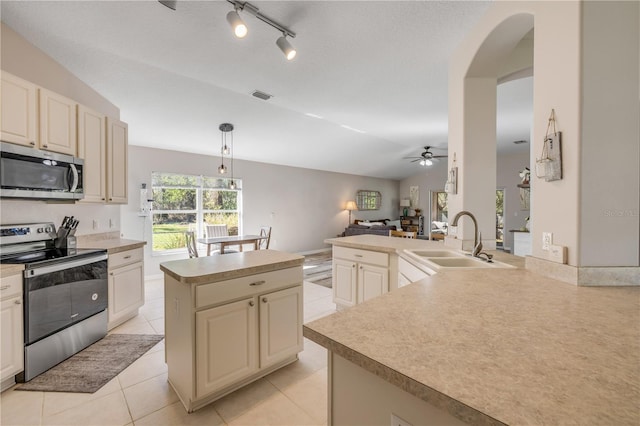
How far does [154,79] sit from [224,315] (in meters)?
3.07

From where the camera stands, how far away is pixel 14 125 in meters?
2.22

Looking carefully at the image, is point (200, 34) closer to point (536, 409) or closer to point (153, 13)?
point (153, 13)

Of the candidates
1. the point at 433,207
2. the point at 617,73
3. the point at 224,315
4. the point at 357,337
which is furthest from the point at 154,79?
Answer: the point at 433,207

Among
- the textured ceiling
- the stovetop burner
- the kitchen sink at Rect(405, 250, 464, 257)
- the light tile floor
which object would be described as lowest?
the light tile floor

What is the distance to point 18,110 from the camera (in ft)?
7.37

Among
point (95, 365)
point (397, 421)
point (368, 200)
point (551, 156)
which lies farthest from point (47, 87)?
point (368, 200)

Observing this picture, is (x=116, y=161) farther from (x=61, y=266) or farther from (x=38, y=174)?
(x=61, y=266)

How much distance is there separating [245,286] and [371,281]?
1.42 metres

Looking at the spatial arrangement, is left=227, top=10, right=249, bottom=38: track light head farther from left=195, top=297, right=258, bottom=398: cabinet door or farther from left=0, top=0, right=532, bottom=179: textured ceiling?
left=195, top=297, right=258, bottom=398: cabinet door

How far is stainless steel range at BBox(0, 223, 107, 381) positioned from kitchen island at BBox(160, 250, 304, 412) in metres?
1.02

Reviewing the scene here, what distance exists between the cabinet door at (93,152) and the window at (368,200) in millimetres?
7334

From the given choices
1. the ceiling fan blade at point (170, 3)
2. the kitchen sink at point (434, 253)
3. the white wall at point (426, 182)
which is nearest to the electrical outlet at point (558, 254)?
the kitchen sink at point (434, 253)

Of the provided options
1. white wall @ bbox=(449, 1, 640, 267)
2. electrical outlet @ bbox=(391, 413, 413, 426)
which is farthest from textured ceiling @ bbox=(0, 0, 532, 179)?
electrical outlet @ bbox=(391, 413, 413, 426)

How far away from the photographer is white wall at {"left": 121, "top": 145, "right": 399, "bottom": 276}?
198 inches
